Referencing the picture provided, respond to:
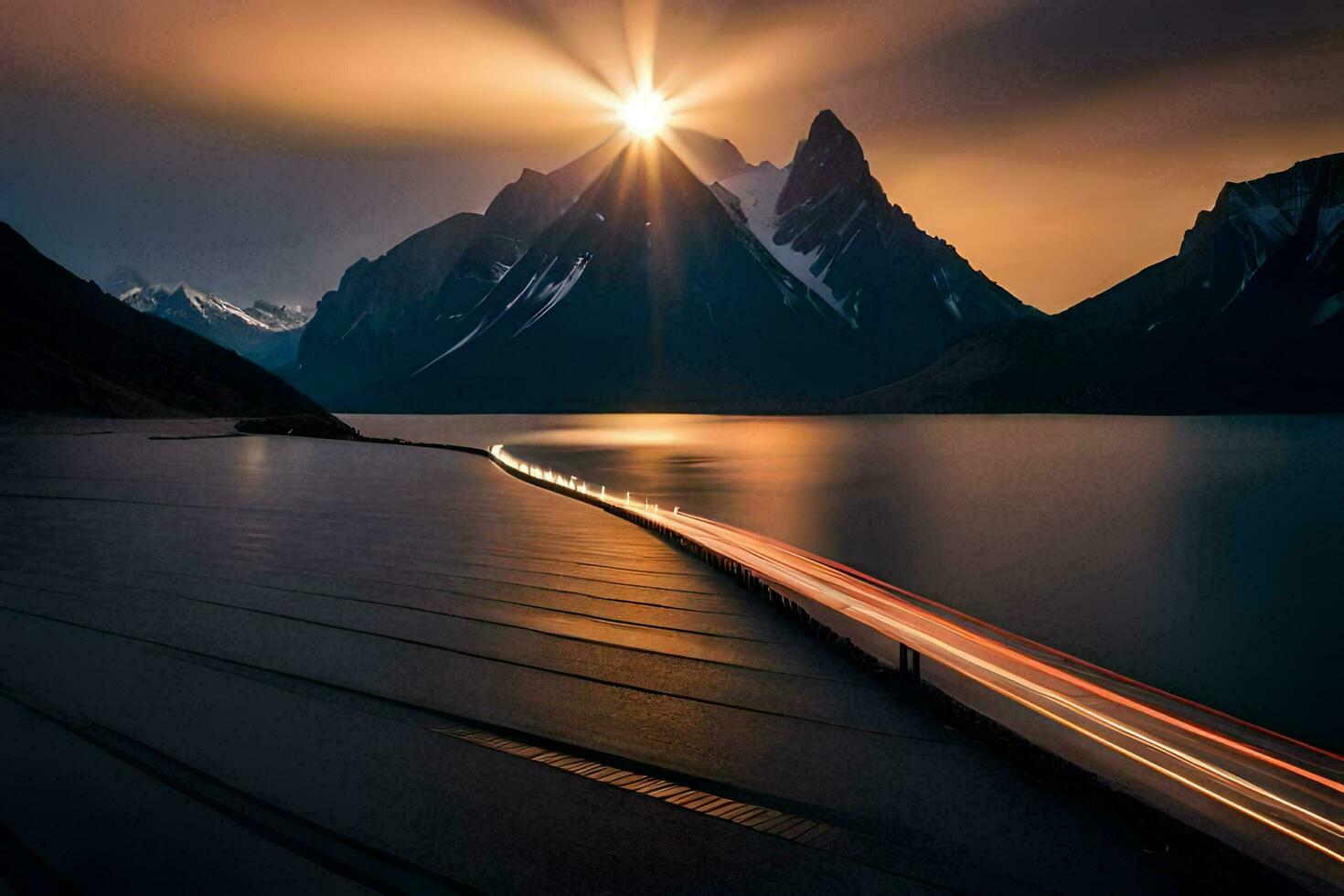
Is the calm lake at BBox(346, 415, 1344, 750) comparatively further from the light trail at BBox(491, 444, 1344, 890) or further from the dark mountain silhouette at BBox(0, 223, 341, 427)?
the dark mountain silhouette at BBox(0, 223, 341, 427)

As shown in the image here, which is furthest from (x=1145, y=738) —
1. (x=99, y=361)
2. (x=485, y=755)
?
(x=99, y=361)

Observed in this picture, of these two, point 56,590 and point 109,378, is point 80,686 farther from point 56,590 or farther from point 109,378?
point 109,378

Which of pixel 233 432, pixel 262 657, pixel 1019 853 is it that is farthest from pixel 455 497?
pixel 233 432

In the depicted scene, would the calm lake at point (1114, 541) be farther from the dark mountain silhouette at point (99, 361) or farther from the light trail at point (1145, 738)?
the dark mountain silhouette at point (99, 361)

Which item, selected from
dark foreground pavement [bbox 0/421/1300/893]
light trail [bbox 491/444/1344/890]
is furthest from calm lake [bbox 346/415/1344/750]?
dark foreground pavement [bbox 0/421/1300/893]

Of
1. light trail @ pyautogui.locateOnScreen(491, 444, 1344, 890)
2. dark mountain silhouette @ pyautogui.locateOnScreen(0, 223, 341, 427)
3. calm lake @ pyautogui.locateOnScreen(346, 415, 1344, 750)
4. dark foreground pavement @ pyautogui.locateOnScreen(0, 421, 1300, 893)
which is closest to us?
dark foreground pavement @ pyautogui.locateOnScreen(0, 421, 1300, 893)
